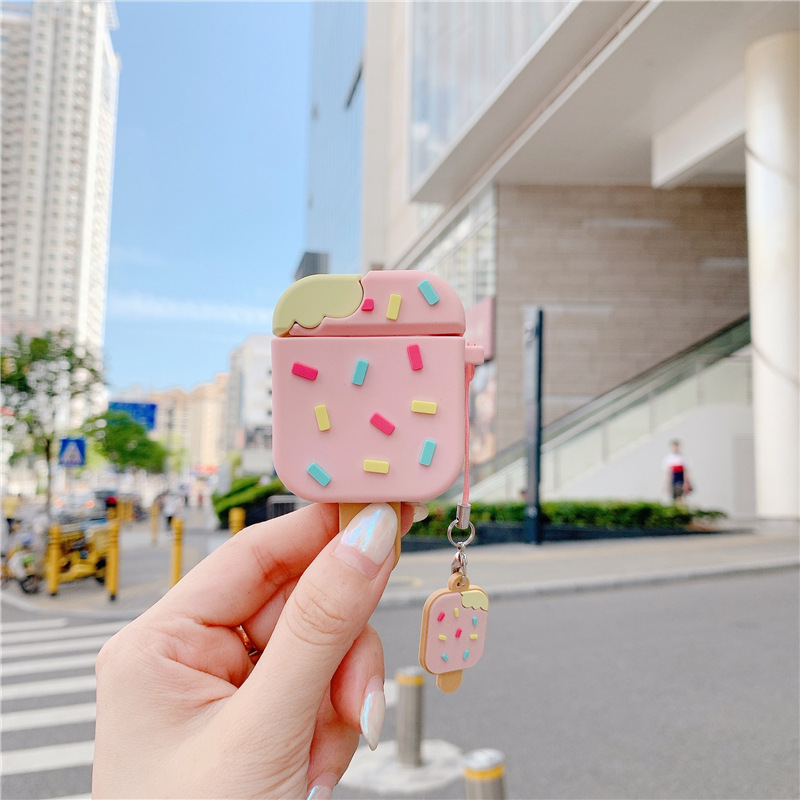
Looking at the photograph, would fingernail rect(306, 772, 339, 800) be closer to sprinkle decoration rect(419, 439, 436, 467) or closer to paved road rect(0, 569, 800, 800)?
sprinkle decoration rect(419, 439, 436, 467)

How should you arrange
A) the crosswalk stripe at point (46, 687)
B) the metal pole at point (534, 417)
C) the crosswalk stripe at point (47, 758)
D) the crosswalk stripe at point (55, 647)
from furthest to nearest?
the metal pole at point (534, 417), the crosswalk stripe at point (55, 647), the crosswalk stripe at point (46, 687), the crosswalk stripe at point (47, 758)

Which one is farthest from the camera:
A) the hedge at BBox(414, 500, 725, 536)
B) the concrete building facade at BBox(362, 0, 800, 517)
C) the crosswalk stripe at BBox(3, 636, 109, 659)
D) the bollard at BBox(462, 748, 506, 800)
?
the hedge at BBox(414, 500, 725, 536)

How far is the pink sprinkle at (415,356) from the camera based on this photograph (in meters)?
1.03

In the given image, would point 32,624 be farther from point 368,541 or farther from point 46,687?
point 368,541

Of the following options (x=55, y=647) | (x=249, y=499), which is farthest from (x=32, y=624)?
(x=249, y=499)

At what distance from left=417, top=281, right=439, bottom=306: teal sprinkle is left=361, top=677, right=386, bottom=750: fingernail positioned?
594 millimetres

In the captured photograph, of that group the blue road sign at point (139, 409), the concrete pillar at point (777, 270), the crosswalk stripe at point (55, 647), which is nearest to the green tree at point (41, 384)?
the crosswalk stripe at point (55, 647)

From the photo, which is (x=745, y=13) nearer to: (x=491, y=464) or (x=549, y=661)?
(x=491, y=464)

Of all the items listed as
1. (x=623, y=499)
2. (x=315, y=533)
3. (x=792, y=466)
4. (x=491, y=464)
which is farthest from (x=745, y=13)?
(x=315, y=533)

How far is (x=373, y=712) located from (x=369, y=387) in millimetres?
500

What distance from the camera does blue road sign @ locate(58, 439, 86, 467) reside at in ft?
49.6

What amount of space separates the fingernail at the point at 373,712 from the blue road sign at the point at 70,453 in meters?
15.6

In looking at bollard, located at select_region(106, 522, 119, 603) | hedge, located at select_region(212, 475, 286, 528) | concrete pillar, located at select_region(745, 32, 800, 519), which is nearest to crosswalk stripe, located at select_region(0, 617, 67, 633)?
bollard, located at select_region(106, 522, 119, 603)

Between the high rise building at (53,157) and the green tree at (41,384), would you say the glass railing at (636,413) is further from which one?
the high rise building at (53,157)
